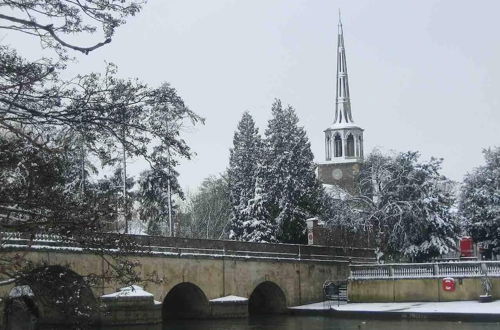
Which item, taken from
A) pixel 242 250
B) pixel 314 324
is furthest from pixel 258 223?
pixel 314 324

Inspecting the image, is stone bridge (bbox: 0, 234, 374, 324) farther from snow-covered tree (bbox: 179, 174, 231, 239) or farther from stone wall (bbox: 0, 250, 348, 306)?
snow-covered tree (bbox: 179, 174, 231, 239)

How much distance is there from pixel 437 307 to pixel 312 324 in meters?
5.80

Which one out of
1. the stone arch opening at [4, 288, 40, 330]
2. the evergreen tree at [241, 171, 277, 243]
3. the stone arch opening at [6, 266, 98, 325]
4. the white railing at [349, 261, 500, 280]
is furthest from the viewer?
the evergreen tree at [241, 171, 277, 243]

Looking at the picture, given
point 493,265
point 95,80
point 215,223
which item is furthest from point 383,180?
point 95,80

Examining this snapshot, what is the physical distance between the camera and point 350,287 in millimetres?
37094

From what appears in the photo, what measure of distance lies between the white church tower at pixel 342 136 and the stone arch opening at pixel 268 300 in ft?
142

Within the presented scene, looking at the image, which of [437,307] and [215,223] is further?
[215,223]

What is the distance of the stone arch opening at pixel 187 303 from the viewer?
33.8 m

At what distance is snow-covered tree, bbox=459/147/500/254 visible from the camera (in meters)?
44.0

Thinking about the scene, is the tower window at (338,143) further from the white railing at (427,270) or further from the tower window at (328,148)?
the white railing at (427,270)

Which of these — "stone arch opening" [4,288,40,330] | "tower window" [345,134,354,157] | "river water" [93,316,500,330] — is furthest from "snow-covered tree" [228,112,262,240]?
"stone arch opening" [4,288,40,330]

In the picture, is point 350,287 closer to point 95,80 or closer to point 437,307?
point 437,307

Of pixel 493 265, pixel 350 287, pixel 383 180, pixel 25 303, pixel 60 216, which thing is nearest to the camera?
pixel 60 216

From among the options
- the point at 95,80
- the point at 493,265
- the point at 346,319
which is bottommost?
the point at 346,319
